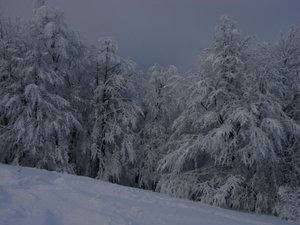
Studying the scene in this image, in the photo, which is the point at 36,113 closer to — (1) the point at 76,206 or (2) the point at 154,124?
(2) the point at 154,124

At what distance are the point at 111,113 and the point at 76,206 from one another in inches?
365

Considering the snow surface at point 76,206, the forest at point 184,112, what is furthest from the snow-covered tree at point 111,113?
the snow surface at point 76,206

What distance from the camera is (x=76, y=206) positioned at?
3.04m

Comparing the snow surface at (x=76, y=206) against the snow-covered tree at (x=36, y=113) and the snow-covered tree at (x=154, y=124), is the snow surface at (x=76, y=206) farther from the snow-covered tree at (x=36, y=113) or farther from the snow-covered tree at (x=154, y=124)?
the snow-covered tree at (x=154, y=124)

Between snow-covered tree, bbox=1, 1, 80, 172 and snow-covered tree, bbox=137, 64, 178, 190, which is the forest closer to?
snow-covered tree, bbox=1, 1, 80, 172

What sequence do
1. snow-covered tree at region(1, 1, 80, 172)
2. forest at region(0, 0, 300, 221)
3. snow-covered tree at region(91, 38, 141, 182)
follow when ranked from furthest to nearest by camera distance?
snow-covered tree at region(91, 38, 141, 182) → snow-covered tree at region(1, 1, 80, 172) → forest at region(0, 0, 300, 221)

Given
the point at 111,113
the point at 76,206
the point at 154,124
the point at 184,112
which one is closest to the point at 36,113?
the point at 111,113

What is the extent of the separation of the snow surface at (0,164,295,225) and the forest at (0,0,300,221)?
4.62 metres

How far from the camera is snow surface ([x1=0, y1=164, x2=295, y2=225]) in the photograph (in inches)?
101

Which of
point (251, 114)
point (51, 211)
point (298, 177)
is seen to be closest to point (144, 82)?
point (251, 114)

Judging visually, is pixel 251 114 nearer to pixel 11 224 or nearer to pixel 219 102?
pixel 219 102

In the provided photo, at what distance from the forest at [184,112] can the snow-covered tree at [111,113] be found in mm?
62

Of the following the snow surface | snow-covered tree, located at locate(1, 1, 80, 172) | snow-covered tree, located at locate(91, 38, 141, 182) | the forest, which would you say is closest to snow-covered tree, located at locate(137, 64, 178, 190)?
snow-covered tree, located at locate(91, 38, 141, 182)

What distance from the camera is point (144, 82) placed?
17.1 metres
